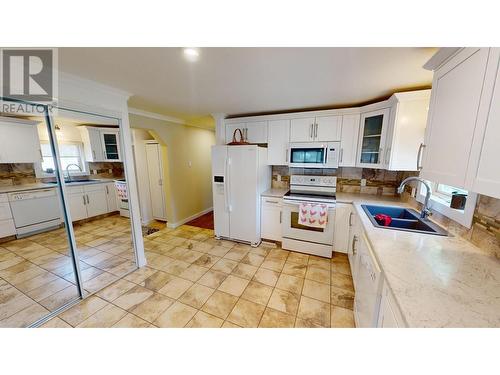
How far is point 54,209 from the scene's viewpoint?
1.84 m

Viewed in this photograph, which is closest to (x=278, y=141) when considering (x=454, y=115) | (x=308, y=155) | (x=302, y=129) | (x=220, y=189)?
(x=302, y=129)

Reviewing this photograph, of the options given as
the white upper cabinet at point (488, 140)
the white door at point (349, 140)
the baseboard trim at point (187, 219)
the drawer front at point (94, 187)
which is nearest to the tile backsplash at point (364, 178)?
the white door at point (349, 140)

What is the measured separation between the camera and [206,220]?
4156 millimetres

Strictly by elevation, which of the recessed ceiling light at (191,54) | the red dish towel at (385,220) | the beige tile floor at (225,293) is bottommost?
the beige tile floor at (225,293)

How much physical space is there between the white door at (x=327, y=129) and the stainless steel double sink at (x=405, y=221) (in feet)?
3.69

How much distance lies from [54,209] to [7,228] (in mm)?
648

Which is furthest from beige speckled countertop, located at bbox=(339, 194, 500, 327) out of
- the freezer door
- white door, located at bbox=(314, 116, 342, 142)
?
the freezer door

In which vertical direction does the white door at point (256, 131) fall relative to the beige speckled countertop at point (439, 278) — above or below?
above

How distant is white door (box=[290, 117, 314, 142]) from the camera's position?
2.71 meters

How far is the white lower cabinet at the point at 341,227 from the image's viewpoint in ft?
7.98

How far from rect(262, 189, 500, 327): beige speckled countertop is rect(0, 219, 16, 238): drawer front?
3486 mm

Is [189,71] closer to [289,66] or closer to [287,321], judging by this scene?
[289,66]

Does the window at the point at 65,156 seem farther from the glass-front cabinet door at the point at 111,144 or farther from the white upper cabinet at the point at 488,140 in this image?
the white upper cabinet at the point at 488,140
